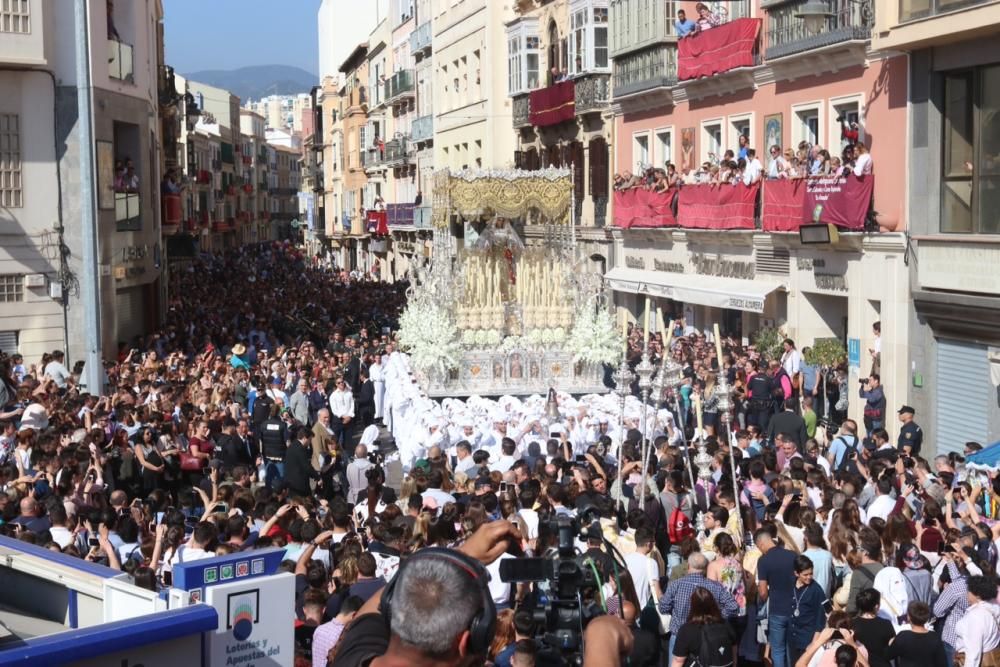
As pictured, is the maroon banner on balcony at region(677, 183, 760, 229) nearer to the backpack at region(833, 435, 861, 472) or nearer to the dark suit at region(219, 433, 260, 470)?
the backpack at region(833, 435, 861, 472)

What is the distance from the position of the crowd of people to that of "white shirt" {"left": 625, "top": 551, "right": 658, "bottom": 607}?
0.08 feet

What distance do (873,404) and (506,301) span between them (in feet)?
22.2

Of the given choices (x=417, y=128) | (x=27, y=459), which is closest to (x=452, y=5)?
(x=417, y=128)

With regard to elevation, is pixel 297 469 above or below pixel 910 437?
below

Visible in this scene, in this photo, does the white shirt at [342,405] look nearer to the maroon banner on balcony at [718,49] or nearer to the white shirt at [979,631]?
the maroon banner on balcony at [718,49]

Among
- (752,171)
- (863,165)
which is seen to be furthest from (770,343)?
(863,165)

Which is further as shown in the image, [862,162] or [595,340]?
[595,340]

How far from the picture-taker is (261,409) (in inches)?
729

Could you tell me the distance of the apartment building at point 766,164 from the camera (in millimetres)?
20531

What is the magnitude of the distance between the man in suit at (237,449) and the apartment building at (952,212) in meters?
9.04

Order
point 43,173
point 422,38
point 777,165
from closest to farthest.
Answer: point 777,165 < point 43,173 < point 422,38

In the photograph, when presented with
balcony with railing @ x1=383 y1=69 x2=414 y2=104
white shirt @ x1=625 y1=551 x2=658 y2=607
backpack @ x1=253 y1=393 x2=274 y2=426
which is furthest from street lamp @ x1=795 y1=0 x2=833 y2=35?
balcony with railing @ x1=383 y1=69 x2=414 y2=104

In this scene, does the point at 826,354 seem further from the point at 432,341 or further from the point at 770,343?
the point at 432,341

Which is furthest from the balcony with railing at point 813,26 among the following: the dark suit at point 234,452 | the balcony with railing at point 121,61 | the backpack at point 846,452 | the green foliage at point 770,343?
the balcony with railing at point 121,61
